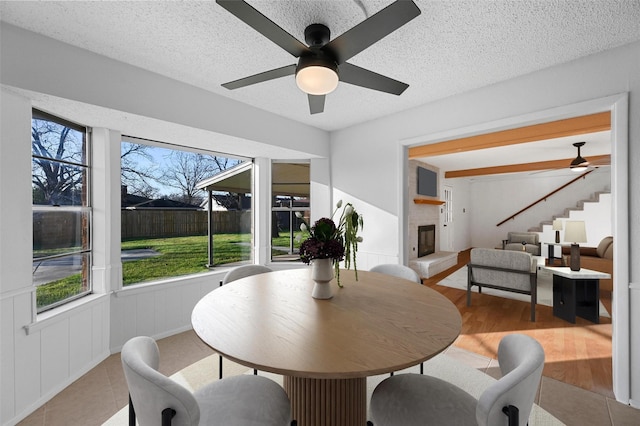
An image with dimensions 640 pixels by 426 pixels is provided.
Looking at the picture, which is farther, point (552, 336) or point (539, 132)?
point (539, 132)

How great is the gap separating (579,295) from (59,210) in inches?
220

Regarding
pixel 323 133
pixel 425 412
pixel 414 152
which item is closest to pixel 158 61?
pixel 323 133

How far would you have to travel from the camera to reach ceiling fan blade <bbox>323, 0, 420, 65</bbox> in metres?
1.05

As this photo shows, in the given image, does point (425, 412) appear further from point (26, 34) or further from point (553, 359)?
point (26, 34)

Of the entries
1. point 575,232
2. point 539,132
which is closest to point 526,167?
point 575,232

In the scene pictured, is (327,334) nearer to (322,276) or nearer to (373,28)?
(322,276)

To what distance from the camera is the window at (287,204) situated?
12.9ft

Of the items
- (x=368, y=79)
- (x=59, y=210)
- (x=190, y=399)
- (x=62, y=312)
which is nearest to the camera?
(x=190, y=399)

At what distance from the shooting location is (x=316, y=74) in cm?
136

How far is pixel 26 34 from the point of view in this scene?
5.54ft

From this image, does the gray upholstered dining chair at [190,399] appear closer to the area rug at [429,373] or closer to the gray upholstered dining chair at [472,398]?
the gray upholstered dining chair at [472,398]

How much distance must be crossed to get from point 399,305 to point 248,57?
6.50 feet

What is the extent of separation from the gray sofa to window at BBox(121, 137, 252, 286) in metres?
3.45

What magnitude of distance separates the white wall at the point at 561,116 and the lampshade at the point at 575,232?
1990mm
